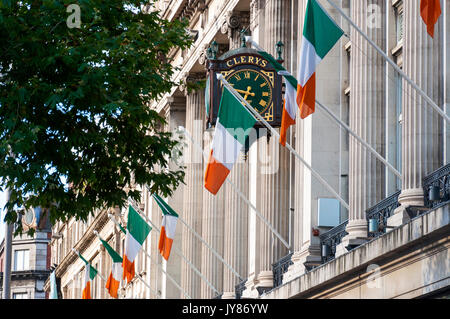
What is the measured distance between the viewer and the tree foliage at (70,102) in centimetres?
2225

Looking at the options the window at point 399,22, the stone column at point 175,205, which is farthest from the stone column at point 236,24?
the window at point 399,22

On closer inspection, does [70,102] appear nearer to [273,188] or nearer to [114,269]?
[273,188]

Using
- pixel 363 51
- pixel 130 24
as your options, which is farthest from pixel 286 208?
pixel 130 24

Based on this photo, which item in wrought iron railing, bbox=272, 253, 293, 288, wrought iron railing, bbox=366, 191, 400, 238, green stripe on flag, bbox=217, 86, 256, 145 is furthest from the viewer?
wrought iron railing, bbox=272, 253, 293, 288

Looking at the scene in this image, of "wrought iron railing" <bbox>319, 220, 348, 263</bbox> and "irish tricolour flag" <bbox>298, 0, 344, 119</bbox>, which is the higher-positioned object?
"irish tricolour flag" <bbox>298, 0, 344, 119</bbox>

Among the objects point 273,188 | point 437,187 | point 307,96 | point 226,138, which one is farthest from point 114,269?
point 437,187

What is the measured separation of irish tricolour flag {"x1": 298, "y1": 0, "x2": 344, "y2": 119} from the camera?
947 inches

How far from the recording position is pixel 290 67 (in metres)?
37.2

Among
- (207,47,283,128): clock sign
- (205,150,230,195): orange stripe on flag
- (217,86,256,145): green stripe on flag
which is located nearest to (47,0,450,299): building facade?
(207,47,283,128): clock sign

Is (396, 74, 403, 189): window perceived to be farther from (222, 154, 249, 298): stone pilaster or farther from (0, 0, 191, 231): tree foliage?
(222, 154, 249, 298): stone pilaster

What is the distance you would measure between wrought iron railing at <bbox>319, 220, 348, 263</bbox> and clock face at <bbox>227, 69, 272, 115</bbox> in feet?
13.3

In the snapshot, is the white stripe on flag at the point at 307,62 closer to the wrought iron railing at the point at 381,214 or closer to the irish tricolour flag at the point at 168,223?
the wrought iron railing at the point at 381,214

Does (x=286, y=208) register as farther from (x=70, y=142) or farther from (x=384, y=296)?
(x=70, y=142)

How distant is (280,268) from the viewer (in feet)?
118
